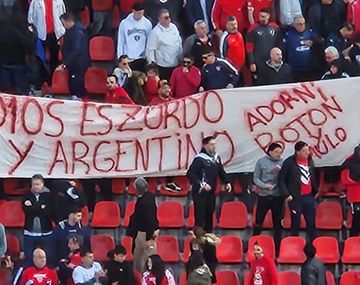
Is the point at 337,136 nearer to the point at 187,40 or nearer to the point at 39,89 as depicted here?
the point at 187,40

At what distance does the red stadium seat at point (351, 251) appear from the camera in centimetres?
2531

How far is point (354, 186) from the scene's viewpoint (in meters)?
25.5

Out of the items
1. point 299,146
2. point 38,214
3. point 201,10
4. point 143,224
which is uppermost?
point 201,10

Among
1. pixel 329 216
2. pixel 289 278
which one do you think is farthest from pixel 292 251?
pixel 329 216

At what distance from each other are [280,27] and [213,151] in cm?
315

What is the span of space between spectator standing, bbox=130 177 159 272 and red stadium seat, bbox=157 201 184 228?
1.13m

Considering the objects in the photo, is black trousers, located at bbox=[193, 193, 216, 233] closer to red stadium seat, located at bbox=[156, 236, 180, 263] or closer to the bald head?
red stadium seat, located at bbox=[156, 236, 180, 263]

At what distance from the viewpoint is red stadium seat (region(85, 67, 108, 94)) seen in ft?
90.9

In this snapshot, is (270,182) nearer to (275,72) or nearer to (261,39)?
(275,72)

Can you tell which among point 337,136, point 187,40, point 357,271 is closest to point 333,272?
point 357,271

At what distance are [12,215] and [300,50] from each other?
→ 4.58 metres

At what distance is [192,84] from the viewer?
26.8m

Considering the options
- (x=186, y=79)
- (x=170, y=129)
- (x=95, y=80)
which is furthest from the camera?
(x=95, y=80)

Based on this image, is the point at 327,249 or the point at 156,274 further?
the point at 327,249
